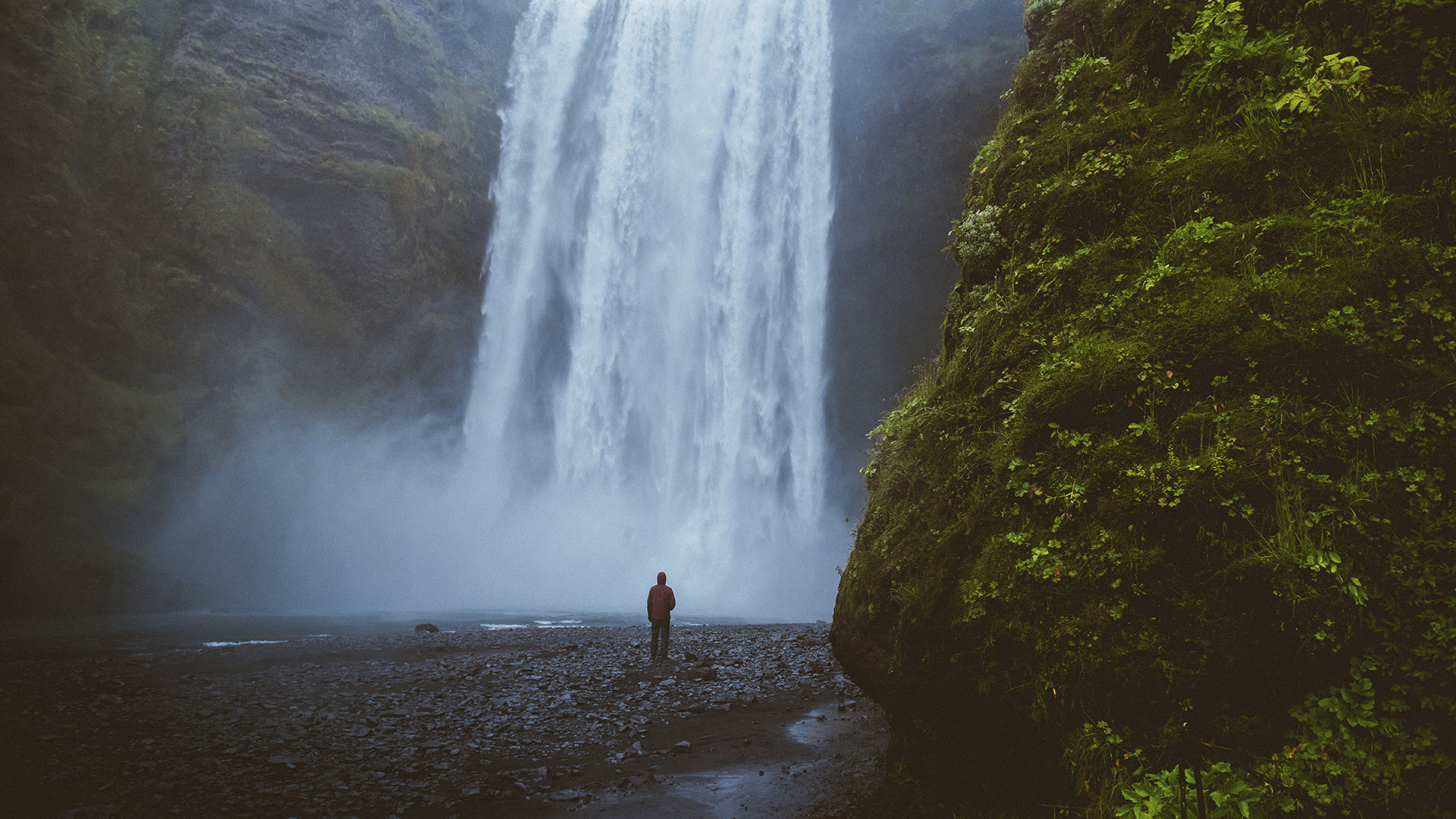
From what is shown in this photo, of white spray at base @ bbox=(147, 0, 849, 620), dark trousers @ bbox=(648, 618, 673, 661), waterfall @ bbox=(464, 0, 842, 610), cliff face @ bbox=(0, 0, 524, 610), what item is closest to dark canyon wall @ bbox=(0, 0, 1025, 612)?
cliff face @ bbox=(0, 0, 524, 610)

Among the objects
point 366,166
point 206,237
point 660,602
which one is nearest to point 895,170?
point 366,166

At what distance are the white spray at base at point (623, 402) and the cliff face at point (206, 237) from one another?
1.93m

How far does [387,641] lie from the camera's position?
1437 cm


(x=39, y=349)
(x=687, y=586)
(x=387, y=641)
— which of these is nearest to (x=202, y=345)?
(x=39, y=349)

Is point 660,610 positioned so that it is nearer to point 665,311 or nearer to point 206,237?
point 665,311

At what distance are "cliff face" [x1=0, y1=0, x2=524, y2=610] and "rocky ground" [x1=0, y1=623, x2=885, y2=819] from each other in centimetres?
1329

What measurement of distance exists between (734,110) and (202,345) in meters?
22.5

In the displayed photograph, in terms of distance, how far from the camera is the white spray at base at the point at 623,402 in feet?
89.6

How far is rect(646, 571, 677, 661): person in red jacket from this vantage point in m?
11.3

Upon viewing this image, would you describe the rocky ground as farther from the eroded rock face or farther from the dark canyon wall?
the eroded rock face

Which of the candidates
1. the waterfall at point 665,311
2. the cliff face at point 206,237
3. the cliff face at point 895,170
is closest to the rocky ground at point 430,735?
the cliff face at point 206,237

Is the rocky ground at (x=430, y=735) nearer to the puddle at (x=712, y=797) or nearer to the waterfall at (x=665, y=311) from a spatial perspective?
the puddle at (x=712, y=797)

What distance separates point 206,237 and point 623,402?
16394 mm

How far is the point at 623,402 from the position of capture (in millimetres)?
29906
